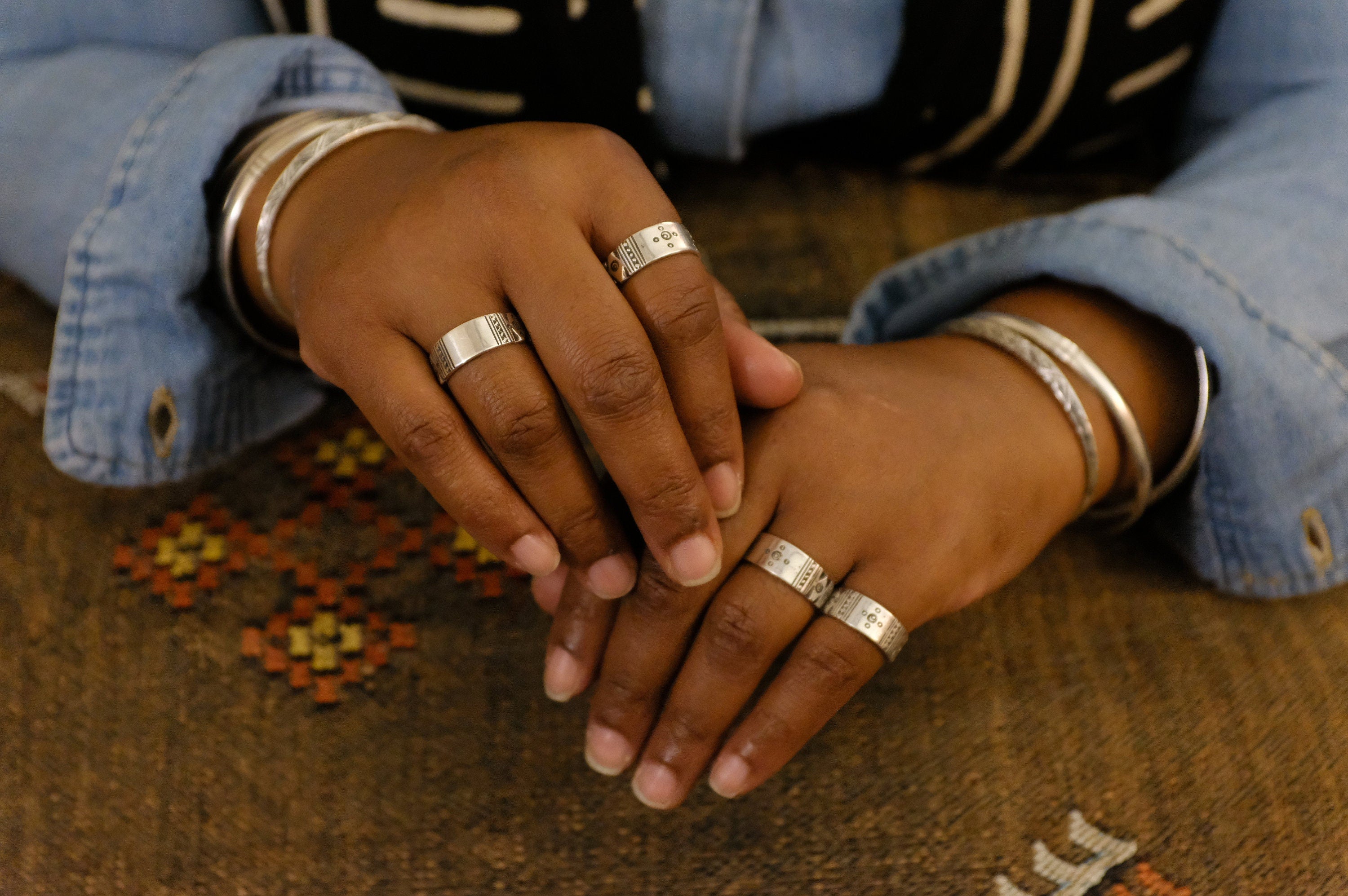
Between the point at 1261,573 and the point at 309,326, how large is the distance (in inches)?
23.6

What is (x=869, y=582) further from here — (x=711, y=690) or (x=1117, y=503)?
(x=1117, y=503)

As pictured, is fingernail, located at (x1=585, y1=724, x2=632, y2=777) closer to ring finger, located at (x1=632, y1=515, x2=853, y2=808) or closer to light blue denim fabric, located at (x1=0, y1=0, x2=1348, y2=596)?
ring finger, located at (x1=632, y1=515, x2=853, y2=808)

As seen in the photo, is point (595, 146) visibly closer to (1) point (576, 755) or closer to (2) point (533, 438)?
(2) point (533, 438)

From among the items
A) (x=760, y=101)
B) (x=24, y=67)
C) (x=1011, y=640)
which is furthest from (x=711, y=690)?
(x=24, y=67)

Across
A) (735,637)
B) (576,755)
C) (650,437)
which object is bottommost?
(576,755)

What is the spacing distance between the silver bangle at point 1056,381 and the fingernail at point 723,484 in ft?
0.68

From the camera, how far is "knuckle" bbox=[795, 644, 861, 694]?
18.2 inches

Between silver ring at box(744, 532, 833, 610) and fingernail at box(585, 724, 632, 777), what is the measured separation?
12 cm

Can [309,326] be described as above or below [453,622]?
above

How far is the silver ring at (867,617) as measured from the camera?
0.46m

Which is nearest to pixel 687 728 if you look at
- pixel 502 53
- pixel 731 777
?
pixel 731 777

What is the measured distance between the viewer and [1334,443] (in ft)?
1.75

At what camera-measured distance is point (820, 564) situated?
1.53ft

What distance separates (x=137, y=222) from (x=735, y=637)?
0.45 m
